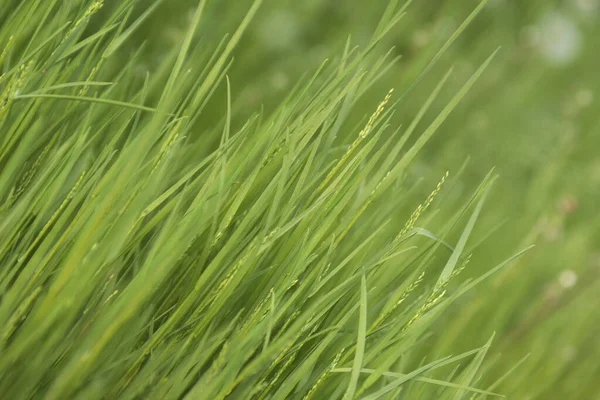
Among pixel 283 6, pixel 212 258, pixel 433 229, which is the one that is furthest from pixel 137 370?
pixel 283 6

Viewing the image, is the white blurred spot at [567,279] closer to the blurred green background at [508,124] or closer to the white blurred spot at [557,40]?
the blurred green background at [508,124]

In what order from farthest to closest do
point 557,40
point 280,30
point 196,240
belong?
point 557,40, point 280,30, point 196,240

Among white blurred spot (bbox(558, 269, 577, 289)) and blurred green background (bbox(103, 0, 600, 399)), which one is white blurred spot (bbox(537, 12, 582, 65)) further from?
white blurred spot (bbox(558, 269, 577, 289))

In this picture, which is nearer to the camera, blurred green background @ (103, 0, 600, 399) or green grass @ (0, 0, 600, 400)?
green grass @ (0, 0, 600, 400)

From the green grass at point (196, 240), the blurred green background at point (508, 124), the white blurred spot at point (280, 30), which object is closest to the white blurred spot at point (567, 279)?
the blurred green background at point (508, 124)

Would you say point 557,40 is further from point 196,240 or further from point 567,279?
point 196,240

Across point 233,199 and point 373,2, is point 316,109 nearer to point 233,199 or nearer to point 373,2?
point 233,199

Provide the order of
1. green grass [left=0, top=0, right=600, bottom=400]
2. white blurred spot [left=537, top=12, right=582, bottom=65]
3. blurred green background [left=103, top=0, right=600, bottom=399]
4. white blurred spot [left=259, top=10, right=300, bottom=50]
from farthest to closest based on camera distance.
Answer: white blurred spot [left=537, top=12, right=582, bottom=65] → white blurred spot [left=259, top=10, right=300, bottom=50] → blurred green background [left=103, top=0, right=600, bottom=399] → green grass [left=0, top=0, right=600, bottom=400]

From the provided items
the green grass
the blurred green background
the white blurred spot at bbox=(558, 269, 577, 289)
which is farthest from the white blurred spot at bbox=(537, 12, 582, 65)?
the green grass

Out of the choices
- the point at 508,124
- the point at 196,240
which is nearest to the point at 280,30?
the point at 508,124
